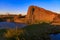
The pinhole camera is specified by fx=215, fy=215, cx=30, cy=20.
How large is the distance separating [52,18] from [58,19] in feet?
15.1

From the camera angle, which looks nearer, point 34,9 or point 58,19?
point 58,19

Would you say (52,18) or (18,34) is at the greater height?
(18,34)

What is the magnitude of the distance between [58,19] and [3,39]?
40223 millimetres

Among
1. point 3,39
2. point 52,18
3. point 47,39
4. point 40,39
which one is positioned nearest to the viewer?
point 3,39

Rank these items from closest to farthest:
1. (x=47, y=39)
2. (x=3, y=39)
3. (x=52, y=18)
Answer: (x=3, y=39) → (x=47, y=39) → (x=52, y=18)

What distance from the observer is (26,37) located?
15383 millimetres

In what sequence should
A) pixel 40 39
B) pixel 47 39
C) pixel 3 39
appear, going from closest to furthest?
pixel 3 39 → pixel 40 39 → pixel 47 39

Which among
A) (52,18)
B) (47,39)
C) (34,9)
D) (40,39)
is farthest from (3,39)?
(34,9)

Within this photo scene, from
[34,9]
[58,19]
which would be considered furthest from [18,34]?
[34,9]

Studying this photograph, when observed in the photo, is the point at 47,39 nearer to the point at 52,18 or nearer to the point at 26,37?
the point at 26,37

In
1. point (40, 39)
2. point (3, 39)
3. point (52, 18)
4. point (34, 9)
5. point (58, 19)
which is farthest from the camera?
point (34, 9)

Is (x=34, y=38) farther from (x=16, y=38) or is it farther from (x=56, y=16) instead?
(x=56, y=16)

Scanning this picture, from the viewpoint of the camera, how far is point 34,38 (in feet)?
51.9

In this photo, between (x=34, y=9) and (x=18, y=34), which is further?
(x=34, y=9)
